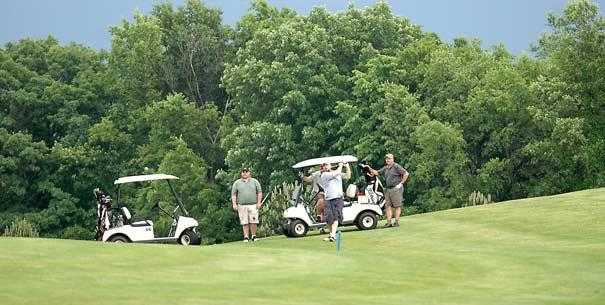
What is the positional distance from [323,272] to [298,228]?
1174 centimetres

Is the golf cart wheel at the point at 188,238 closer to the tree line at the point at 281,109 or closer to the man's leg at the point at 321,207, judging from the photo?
the man's leg at the point at 321,207

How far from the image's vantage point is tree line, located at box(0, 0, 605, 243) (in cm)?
6556

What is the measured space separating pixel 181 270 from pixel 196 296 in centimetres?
324

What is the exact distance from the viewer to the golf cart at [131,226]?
32.6 metres

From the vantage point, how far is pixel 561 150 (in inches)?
2504

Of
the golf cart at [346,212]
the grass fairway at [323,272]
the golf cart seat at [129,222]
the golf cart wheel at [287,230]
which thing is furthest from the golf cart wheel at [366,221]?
the golf cart seat at [129,222]

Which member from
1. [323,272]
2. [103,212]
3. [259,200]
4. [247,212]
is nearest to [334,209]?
[259,200]

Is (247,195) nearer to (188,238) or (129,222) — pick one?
(188,238)

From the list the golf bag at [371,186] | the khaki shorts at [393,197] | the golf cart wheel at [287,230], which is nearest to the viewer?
the khaki shorts at [393,197]

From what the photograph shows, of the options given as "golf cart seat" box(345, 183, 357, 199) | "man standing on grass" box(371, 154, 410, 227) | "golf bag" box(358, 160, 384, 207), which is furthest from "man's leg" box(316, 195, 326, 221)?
"man standing on grass" box(371, 154, 410, 227)

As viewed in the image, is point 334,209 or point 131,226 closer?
point 334,209

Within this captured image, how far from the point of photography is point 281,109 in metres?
71.9

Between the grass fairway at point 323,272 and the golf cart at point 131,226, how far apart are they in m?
4.26

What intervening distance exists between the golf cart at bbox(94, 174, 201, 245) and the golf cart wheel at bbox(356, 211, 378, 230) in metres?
4.00
